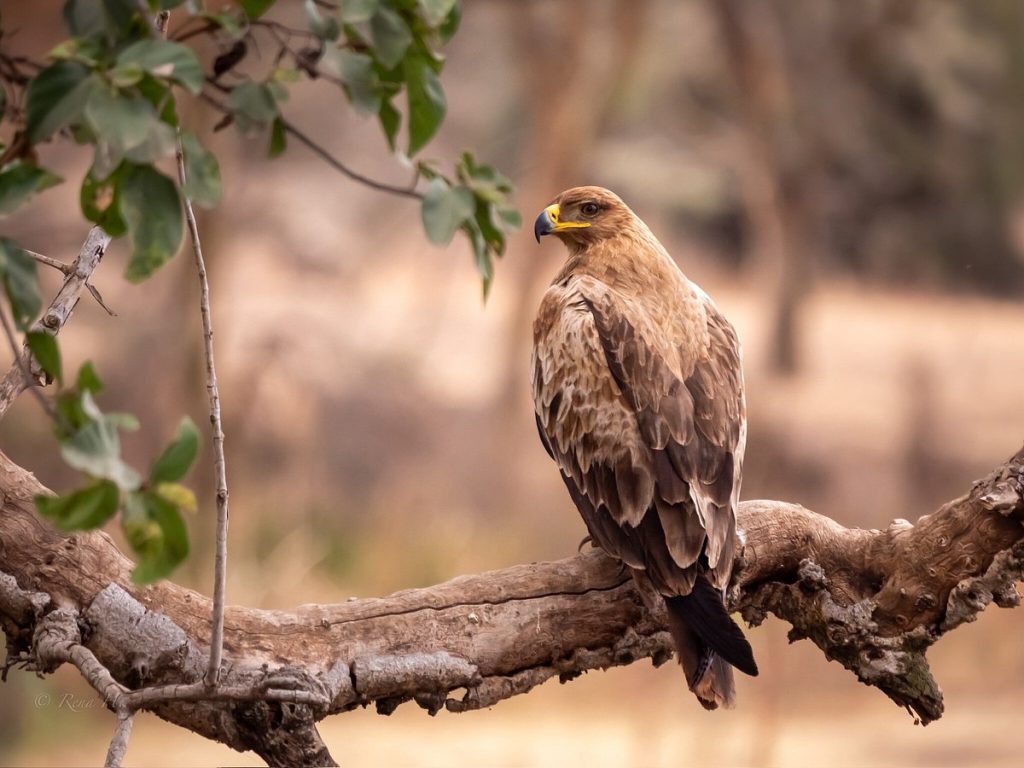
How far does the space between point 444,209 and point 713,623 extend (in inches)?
49.0

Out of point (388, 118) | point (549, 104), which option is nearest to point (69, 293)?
point (388, 118)

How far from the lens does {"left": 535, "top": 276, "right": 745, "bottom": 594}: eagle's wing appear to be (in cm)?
251

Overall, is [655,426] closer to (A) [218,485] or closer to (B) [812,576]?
(B) [812,576]

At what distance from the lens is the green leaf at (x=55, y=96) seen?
3.58ft

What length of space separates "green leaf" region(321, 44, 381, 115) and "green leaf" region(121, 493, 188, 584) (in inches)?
17.1

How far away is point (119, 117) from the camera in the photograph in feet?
3.47

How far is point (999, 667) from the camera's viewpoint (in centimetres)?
750

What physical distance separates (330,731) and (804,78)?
8.23 metres

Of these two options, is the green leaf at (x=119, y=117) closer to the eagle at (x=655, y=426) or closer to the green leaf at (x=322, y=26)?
the green leaf at (x=322, y=26)

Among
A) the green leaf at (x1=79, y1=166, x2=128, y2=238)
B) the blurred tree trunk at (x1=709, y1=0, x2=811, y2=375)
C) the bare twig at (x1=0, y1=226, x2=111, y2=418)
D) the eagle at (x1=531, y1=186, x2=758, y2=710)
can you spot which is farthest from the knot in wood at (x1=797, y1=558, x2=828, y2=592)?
the blurred tree trunk at (x1=709, y1=0, x2=811, y2=375)

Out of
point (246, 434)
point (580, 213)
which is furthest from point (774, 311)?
point (580, 213)

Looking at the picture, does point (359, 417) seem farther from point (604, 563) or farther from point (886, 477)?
point (604, 563)

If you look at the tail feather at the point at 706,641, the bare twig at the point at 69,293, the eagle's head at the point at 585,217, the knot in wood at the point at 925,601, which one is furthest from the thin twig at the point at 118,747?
the eagle's head at the point at 585,217

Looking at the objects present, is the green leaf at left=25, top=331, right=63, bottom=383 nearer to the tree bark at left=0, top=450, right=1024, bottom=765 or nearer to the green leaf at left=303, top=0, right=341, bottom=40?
the green leaf at left=303, top=0, right=341, bottom=40
